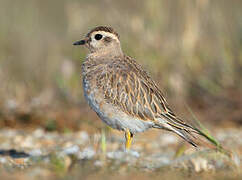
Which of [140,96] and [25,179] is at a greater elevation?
[140,96]

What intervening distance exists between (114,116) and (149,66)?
3.39 meters

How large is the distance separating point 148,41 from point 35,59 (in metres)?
2.46

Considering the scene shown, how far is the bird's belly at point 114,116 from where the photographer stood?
17.2 feet

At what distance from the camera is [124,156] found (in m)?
4.45

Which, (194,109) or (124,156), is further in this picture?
(194,109)

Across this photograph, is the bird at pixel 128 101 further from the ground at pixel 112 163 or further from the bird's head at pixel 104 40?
the bird's head at pixel 104 40

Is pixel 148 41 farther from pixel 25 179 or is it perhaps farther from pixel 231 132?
pixel 25 179

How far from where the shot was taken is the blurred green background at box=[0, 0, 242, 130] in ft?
26.2

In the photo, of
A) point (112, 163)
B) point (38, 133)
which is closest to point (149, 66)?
point (38, 133)

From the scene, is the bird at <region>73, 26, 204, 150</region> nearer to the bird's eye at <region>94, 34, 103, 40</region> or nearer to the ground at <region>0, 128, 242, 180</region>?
the ground at <region>0, 128, 242, 180</region>

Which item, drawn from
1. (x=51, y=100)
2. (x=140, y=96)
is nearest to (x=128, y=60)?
(x=140, y=96)

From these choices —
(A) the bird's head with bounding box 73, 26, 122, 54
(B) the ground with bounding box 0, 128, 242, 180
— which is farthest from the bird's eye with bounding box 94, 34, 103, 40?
(B) the ground with bounding box 0, 128, 242, 180

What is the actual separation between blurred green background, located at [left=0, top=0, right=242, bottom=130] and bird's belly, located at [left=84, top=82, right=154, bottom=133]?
249cm

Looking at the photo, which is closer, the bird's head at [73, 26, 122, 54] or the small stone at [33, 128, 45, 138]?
the bird's head at [73, 26, 122, 54]
